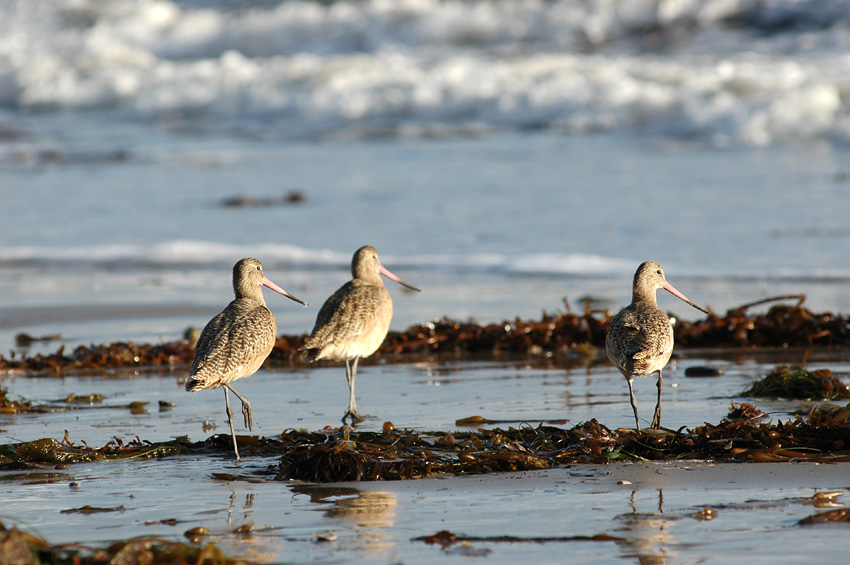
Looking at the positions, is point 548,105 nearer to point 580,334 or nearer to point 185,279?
point 185,279

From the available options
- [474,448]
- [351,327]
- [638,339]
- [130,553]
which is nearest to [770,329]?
[638,339]

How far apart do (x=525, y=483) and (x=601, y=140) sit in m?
13.6

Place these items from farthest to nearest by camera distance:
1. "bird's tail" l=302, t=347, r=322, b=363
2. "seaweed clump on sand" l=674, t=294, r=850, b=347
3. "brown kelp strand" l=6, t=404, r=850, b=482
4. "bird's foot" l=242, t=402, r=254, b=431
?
"seaweed clump on sand" l=674, t=294, r=850, b=347 → "bird's tail" l=302, t=347, r=322, b=363 → "bird's foot" l=242, t=402, r=254, b=431 → "brown kelp strand" l=6, t=404, r=850, b=482

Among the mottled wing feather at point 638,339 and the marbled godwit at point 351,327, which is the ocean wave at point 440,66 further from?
the mottled wing feather at point 638,339

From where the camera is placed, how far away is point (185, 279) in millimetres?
10000

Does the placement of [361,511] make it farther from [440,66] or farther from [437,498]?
[440,66]

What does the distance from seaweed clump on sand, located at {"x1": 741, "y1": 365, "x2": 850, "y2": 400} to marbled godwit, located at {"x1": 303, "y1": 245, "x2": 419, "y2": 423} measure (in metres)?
2.01

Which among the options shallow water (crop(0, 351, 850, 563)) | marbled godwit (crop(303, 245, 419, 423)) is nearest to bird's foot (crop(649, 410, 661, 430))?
shallow water (crop(0, 351, 850, 563))

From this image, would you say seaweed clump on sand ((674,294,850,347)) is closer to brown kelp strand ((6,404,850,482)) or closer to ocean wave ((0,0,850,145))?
brown kelp strand ((6,404,850,482))

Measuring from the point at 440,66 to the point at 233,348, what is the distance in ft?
59.6

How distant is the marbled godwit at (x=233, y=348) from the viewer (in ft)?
16.1

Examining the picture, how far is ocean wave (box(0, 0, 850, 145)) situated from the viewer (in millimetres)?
17812

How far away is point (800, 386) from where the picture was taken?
5.42 meters

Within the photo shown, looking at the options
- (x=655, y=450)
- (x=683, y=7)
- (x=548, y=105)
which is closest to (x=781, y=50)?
Answer: (x=683, y=7)
